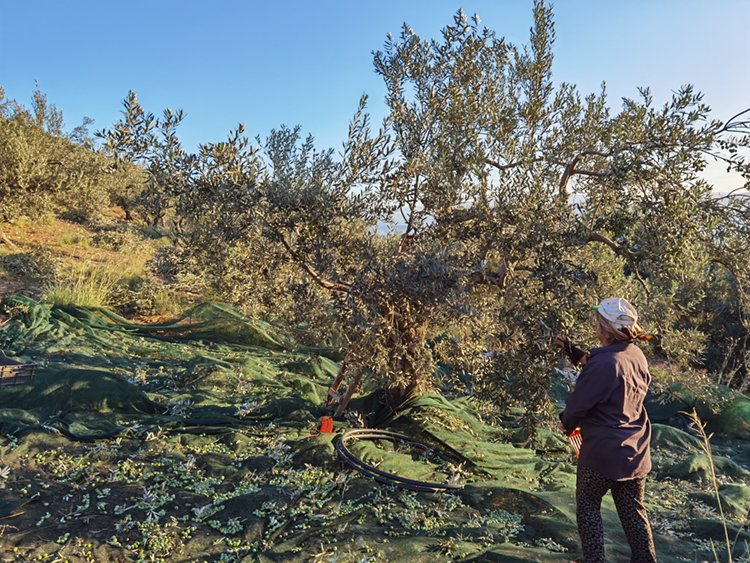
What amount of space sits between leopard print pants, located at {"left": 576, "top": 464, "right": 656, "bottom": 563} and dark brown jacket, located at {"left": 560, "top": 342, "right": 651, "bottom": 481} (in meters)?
0.11

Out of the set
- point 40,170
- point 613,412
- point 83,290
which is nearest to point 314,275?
point 613,412

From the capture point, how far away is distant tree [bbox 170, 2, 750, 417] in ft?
14.2

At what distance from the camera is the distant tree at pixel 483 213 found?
14.2ft

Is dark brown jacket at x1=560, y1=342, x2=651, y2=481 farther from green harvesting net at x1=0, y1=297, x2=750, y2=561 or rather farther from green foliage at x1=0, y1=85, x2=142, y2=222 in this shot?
green foliage at x1=0, y1=85, x2=142, y2=222

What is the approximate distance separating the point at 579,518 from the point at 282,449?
2995 millimetres

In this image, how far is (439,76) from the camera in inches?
208

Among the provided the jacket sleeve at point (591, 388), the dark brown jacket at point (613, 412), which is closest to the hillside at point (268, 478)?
the dark brown jacket at point (613, 412)

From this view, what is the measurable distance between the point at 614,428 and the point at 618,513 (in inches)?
24.0

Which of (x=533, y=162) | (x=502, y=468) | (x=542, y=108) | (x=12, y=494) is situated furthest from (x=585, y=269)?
(x=12, y=494)

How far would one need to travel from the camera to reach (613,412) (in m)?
3.14

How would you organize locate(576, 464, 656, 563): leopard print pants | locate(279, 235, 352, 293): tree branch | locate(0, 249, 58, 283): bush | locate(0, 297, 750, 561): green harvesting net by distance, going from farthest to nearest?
locate(0, 249, 58, 283): bush < locate(279, 235, 352, 293): tree branch < locate(0, 297, 750, 561): green harvesting net < locate(576, 464, 656, 563): leopard print pants

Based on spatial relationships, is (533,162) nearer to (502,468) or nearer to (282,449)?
(502,468)

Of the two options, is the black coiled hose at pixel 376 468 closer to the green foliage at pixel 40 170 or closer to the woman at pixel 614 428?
the woman at pixel 614 428

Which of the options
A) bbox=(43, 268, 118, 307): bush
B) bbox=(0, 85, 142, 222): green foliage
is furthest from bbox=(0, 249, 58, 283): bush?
bbox=(0, 85, 142, 222): green foliage
